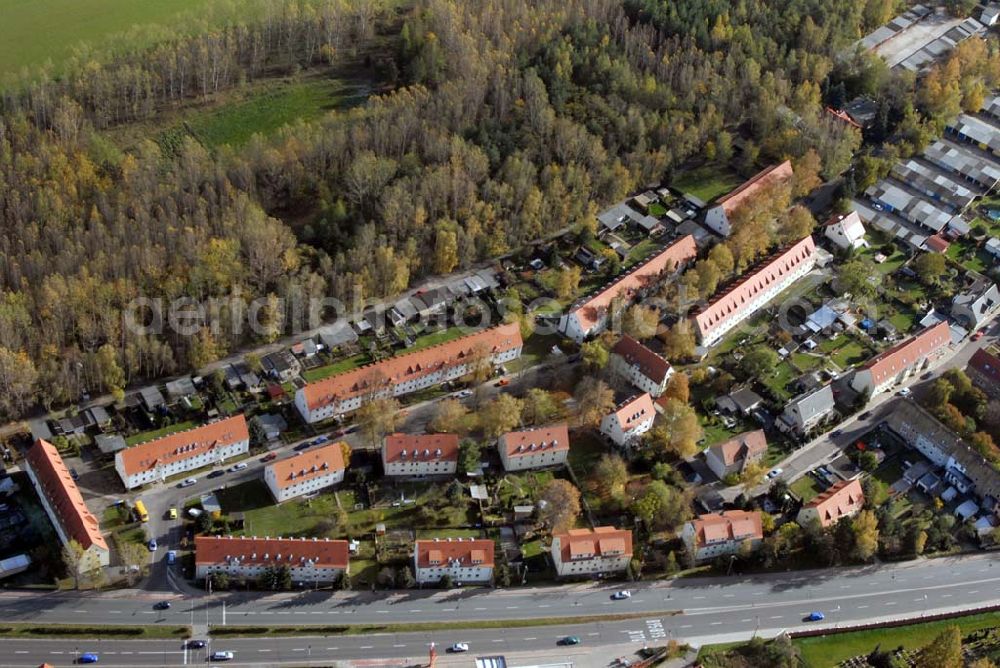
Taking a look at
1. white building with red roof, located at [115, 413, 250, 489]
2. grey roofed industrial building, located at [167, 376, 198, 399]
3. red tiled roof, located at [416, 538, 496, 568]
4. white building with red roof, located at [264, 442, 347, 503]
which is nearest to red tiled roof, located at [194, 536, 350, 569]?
red tiled roof, located at [416, 538, 496, 568]

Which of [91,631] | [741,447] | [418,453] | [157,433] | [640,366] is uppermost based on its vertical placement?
[640,366]

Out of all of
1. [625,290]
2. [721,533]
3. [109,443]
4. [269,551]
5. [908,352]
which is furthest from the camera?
[625,290]

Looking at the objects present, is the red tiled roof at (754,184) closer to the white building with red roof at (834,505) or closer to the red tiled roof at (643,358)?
the red tiled roof at (643,358)

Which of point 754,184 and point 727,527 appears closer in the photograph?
point 727,527

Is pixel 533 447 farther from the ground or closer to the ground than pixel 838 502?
farther from the ground

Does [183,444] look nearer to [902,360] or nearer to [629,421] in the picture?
[629,421]

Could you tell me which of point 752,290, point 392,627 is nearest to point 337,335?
point 392,627

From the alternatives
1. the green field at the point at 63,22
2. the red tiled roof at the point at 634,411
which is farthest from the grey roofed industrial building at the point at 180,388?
the green field at the point at 63,22
